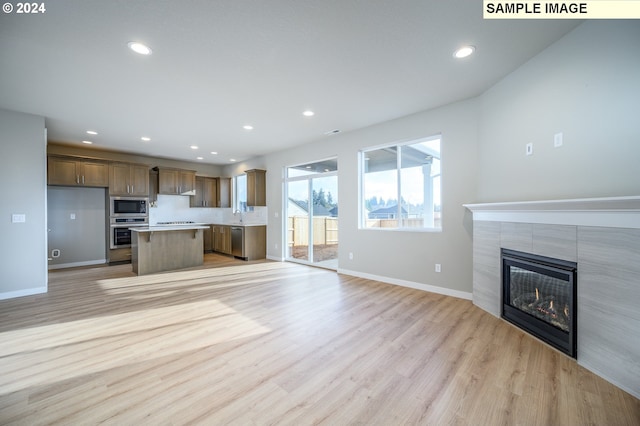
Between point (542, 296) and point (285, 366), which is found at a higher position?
point (542, 296)

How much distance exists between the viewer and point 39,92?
334 centimetres

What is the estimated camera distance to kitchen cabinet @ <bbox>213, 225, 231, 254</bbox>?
24.7ft

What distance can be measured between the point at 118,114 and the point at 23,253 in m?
2.55

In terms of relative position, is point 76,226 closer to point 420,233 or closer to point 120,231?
point 120,231

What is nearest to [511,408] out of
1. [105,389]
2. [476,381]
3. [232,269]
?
[476,381]

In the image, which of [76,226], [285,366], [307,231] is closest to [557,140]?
[285,366]

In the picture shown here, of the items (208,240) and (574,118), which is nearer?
(574,118)

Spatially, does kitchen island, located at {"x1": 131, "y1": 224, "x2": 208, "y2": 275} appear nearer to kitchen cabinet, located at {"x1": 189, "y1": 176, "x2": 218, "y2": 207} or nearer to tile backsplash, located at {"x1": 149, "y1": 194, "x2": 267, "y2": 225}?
tile backsplash, located at {"x1": 149, "y1": 194, "x2": 267, "y2": 225}

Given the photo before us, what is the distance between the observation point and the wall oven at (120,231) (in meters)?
6.34

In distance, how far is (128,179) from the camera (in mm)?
6617

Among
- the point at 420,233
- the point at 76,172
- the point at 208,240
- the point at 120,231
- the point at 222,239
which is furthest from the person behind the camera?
the point at 208,240

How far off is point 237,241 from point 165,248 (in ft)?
5.98

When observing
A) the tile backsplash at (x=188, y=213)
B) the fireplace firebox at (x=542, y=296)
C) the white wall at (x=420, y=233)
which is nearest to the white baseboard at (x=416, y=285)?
the white wall at (x=420, y=233)

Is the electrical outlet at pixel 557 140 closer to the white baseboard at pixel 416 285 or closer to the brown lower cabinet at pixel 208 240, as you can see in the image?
the white baseboard at pixel 416 285
